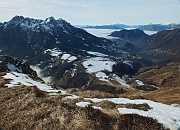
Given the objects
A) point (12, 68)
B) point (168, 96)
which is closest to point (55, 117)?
point (168, 96)

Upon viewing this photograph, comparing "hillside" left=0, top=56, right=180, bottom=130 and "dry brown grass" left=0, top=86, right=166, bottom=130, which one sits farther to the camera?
"dry brown grass" left=0, top=86, right=166, bottom=130

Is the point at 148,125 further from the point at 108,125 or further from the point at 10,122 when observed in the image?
the point at 10,122

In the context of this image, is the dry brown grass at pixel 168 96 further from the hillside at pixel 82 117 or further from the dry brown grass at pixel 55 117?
the dry brown grass at pixel 55 117

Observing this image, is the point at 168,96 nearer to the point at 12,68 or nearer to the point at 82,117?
the point at 82,117

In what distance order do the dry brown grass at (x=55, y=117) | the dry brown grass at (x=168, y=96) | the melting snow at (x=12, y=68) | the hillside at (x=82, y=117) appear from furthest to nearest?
the melting snow at (x=12, y=68) < the dry brown grass at (x=168, y=96) < the dry brown grass at (x=55, y=117) < the hillside at (x=82, y=117)

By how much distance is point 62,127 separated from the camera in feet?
61.5

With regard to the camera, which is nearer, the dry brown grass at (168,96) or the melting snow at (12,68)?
the dry brown grass at (168,96)

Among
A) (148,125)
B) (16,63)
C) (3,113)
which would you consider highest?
(148,125)

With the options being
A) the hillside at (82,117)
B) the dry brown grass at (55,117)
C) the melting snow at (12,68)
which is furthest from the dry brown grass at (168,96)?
the melting snow at (12,68)

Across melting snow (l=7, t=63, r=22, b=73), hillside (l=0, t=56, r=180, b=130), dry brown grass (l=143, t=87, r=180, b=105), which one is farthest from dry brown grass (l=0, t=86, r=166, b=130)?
melting snow (l=7, t=63, r=22, b=73)

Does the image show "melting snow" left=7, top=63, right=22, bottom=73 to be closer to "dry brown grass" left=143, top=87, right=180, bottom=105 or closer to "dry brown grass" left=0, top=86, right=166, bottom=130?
"dry brown grass" left=143, top=87, right=180, bottom=105

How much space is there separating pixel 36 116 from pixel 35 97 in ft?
20.0

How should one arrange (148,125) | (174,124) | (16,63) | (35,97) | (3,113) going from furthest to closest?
(16,63) < (35,97) < (3,113) < (174,124) < (148,125)

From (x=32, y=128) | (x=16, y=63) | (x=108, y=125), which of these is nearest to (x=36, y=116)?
(x=32, y=128)
